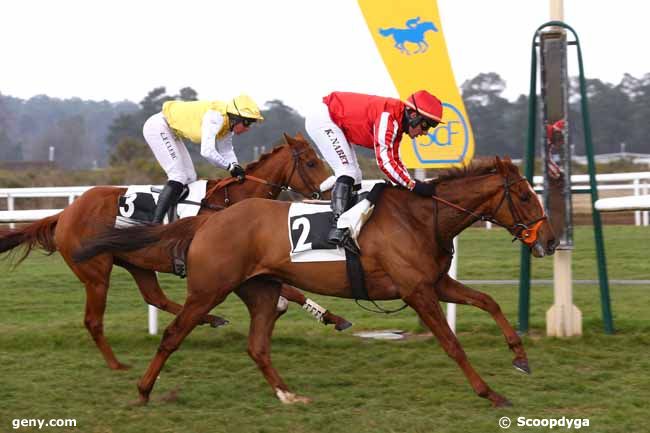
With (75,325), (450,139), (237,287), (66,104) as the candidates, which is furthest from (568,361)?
(66,104)

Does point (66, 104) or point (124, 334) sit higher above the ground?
point (66, 104)

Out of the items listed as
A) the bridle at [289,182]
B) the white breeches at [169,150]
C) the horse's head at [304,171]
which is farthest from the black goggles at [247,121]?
the white breeches at [169,150]

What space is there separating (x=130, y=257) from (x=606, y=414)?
3315 mm

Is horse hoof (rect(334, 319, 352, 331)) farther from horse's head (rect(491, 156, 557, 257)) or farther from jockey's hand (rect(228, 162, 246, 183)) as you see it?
horse's head (rect(491, 156, 557, 257))

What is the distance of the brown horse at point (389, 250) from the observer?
512 centimetres

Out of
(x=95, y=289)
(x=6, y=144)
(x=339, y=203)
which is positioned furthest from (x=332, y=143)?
(x=6, y=144)

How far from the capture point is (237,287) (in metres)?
5.33

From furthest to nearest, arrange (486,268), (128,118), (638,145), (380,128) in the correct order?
1. (128,118)
2. (638,145)
3. (486,268)
4. (380,128)

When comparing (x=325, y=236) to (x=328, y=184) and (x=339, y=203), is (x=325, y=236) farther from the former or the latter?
(x=328, y=184)

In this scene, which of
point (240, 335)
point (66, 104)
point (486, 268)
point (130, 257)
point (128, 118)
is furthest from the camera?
point (66, 104)

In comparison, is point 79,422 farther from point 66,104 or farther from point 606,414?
point 66,104

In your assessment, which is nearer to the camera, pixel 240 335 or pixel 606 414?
pixel 606 414

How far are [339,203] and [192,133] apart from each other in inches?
69.8

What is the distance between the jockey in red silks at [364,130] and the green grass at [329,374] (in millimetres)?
1011
